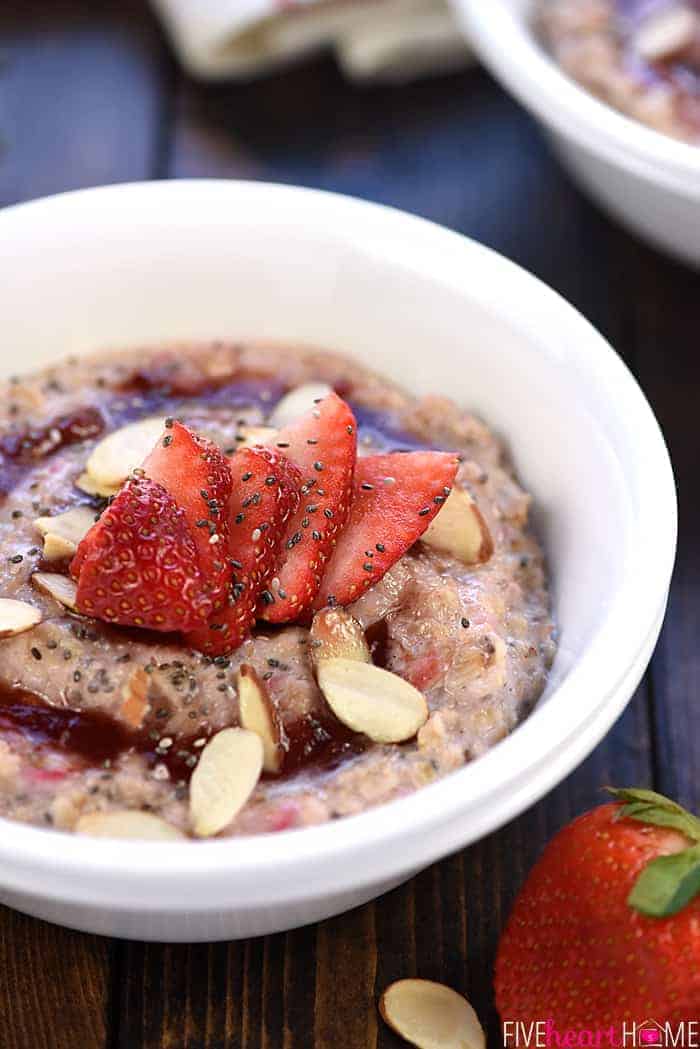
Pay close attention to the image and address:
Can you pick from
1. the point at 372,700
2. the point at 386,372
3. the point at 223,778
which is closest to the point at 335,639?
the point at 372,700

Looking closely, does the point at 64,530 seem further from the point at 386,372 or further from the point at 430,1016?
the point at 430,1016

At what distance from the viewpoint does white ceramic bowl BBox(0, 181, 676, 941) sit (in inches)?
67.0

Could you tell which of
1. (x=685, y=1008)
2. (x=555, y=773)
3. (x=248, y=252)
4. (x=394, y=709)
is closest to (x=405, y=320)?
(x=248, y=252)

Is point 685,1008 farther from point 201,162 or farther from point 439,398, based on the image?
point 201,162

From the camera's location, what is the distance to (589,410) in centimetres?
226

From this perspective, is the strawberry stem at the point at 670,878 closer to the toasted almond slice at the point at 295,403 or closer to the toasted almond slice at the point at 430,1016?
the toasted almond slice at the point at 430,1016

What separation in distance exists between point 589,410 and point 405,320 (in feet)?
1.42

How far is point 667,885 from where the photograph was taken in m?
1.82

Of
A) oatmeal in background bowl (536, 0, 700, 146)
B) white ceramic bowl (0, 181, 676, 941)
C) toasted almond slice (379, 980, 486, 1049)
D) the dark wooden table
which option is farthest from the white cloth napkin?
toasted almond slice (379, 980, 486, 1049)

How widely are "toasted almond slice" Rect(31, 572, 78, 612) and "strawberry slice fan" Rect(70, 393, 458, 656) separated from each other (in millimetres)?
63

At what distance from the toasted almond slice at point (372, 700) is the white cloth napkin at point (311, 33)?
6.58 feet

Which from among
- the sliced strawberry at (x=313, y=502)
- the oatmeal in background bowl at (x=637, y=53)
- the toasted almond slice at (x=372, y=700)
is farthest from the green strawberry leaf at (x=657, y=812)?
the oatmeal in background bowl at (x=637, y=53)

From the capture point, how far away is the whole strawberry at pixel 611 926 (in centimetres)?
181

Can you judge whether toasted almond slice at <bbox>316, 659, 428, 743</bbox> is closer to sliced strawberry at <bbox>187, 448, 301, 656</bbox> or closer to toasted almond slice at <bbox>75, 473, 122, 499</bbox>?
sliced strawberry at <bbox>187, 448, 301, 656</bbox>
